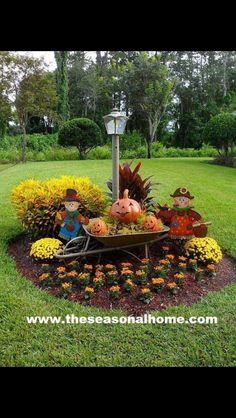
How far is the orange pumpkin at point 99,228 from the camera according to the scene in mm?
2438

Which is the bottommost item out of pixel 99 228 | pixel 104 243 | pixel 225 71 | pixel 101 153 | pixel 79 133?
pixel 104 243

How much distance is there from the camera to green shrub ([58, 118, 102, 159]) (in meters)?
2.52

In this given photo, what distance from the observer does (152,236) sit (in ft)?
8.23

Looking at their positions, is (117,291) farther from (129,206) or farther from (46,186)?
(46,186)

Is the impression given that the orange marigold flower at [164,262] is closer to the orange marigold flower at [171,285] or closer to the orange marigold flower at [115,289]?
the orange marigold flower at [171,285]

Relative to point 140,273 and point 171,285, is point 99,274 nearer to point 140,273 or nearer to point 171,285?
point 140,273

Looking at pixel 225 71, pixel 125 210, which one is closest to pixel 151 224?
pixel 125 210

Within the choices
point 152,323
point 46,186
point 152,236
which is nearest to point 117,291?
point 152,323

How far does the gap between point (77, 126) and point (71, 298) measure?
1077mm

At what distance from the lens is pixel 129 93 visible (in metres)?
2.58

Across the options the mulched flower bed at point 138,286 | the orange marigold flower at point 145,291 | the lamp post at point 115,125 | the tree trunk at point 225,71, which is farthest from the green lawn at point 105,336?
the tree trunk at point 225,71

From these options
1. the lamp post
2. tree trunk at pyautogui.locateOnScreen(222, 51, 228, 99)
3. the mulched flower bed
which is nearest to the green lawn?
the mulched flower bed

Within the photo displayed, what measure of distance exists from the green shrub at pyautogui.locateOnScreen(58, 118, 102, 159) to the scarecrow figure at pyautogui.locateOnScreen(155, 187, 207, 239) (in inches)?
26.3

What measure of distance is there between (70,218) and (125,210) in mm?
382
